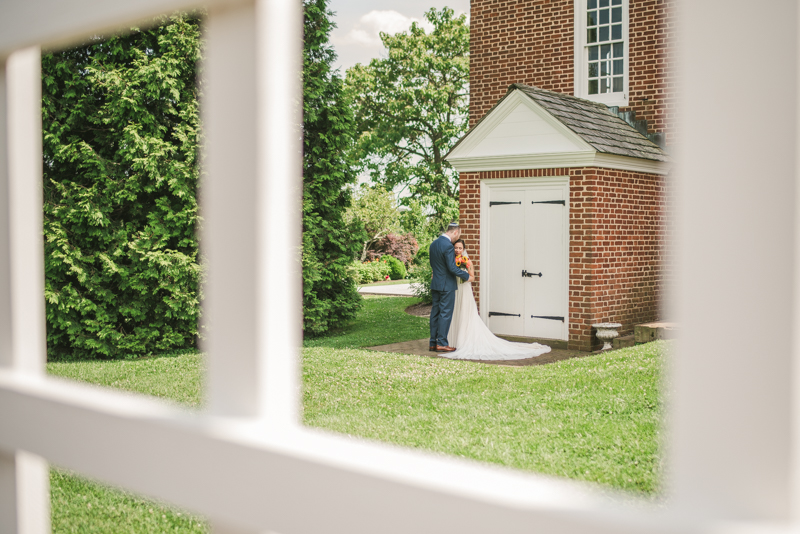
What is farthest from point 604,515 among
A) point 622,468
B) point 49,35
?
point 622,468

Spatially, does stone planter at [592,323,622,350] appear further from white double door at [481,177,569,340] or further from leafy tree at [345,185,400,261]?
leafy tree at [345,185,400,261]

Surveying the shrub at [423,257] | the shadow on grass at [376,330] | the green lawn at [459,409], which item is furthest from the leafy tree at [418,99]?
the green lawn at [459,409]

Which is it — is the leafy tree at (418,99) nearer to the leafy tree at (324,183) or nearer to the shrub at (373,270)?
the shrub at (373,270)

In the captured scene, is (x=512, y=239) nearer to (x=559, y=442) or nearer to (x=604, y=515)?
(x=559, y=442)

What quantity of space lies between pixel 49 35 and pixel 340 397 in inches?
243

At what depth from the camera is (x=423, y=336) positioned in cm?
1275

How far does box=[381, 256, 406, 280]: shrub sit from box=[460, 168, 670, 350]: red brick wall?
18489 mm

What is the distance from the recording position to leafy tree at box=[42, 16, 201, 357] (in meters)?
10.8

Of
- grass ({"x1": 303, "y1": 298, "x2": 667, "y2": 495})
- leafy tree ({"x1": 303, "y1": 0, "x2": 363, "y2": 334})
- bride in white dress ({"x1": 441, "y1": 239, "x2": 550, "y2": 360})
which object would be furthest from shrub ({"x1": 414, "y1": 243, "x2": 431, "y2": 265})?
grass ({"x1": 303, "y1": 298, "x2": 667, "y2": 495})

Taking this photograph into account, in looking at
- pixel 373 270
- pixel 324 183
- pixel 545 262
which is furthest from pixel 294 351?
pixel 373 270

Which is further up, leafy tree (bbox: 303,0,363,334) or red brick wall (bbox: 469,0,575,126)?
red brick wall (bbox: 469,0,575,126)

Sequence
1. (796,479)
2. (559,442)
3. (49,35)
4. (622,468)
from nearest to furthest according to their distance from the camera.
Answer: (796,479), (49,35), (622,468), (559,442)

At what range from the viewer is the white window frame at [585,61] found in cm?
1242

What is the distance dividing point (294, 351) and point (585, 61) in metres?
12.7
